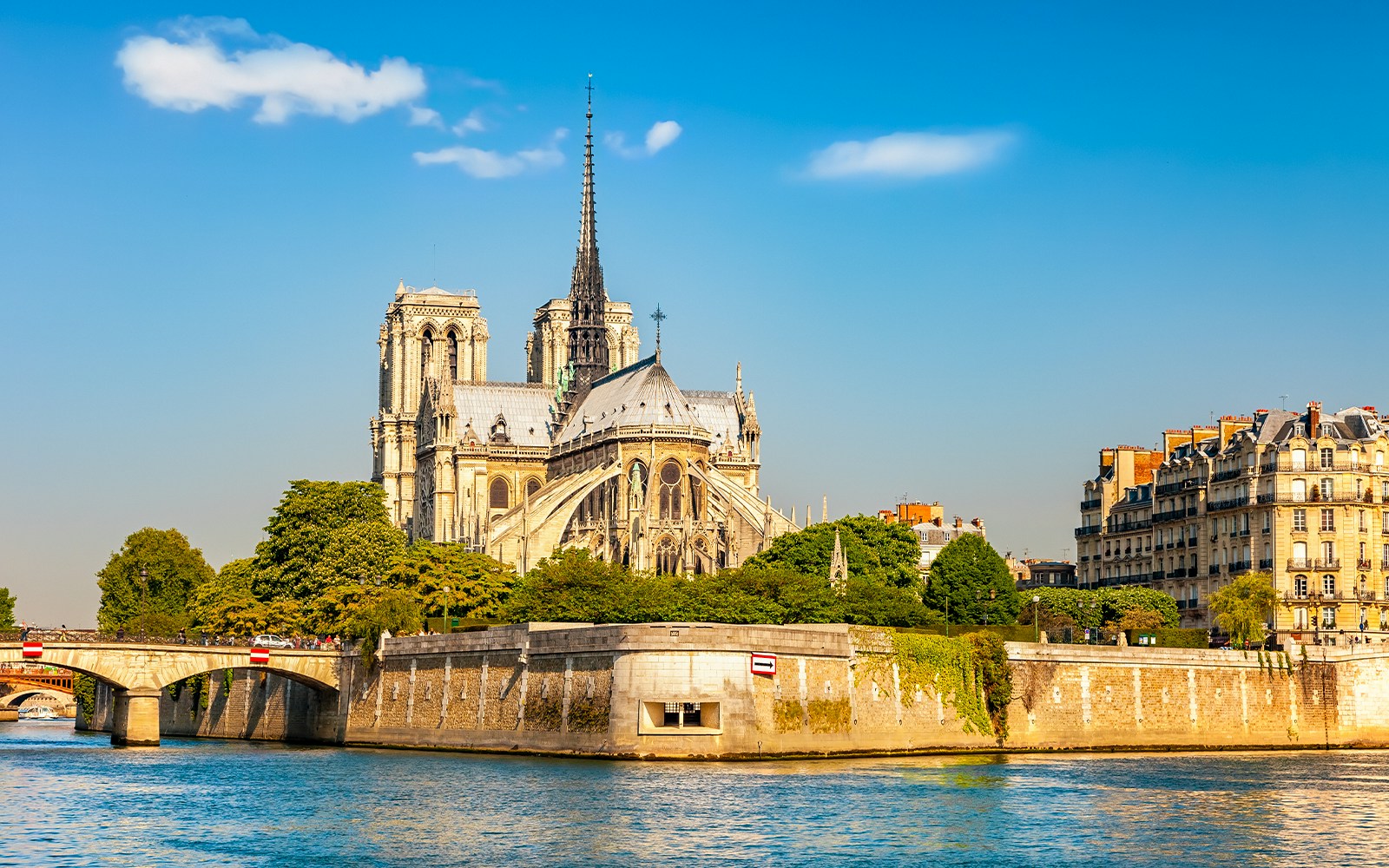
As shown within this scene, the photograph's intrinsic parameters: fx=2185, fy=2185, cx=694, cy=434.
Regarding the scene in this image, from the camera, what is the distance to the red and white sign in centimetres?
6819

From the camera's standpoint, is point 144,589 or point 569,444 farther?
point 569,444

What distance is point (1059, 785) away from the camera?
202 feet

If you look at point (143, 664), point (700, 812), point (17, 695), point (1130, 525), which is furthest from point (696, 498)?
point (700, 812)

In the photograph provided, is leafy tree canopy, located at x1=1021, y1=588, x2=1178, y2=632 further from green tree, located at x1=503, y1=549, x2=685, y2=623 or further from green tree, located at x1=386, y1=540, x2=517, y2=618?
green tree, located at x1=386, y1=540, x2=517, y2=618

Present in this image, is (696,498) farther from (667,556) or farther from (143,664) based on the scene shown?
(143,664)

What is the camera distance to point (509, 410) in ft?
490

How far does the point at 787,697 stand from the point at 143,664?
26.5 meters

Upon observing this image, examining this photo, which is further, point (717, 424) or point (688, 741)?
point (717, 424)

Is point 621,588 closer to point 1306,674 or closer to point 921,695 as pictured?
point 921,695

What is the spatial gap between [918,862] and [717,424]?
107955 mm

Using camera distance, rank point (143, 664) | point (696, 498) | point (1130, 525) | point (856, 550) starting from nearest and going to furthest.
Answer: point (143, 664) → point (856, 550) → point (1130, 525) → point (696, 498)

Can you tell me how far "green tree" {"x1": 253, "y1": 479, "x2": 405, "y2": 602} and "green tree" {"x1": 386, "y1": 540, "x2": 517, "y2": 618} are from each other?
1667 mm

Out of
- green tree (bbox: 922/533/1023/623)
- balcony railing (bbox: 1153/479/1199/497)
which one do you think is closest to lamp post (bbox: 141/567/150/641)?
green tree (bbox: 922/533/1023/623)

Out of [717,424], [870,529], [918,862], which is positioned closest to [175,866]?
[918,862]
